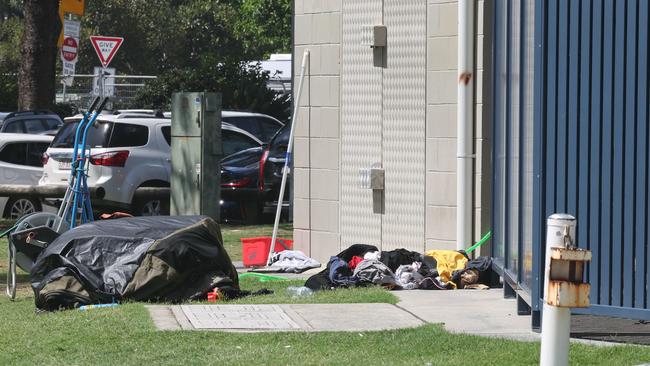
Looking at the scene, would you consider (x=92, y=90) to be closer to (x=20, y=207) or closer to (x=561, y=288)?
(x=20, y=207)

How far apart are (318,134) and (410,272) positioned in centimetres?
311

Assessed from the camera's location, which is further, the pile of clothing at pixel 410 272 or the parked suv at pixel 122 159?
the parked suv at pixel 122 159

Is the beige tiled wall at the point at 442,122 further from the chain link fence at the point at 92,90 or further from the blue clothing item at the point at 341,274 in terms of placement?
the chain link fence at the point at 92,90

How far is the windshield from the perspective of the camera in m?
18.2

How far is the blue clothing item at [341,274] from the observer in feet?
33.8

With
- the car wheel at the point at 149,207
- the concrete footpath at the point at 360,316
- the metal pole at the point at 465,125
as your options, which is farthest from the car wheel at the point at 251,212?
the concrete footpath at the point at 360,316

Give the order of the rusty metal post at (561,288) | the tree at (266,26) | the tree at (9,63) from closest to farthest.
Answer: the rusty metal post at (561,288) → the tree at (9,63) → the tree at (266,26)

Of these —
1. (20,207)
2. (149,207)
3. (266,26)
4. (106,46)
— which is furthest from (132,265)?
(266,26)

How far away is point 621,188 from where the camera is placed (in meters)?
7.24

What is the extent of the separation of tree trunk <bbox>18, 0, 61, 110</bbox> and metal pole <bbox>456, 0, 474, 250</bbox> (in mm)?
15129

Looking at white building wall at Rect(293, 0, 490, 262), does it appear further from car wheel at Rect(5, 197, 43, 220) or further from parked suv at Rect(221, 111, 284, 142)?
parked suv at Rect(221, 111, 284, 142)

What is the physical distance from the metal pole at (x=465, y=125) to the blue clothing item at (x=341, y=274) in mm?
1342

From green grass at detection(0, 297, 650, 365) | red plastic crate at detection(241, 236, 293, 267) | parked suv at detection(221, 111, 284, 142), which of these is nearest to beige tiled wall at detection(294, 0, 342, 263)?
red plastic crate at detection(241, 236, 293, 267)

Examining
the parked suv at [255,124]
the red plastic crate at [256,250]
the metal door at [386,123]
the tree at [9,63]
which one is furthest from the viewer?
the tree at [9,63]
